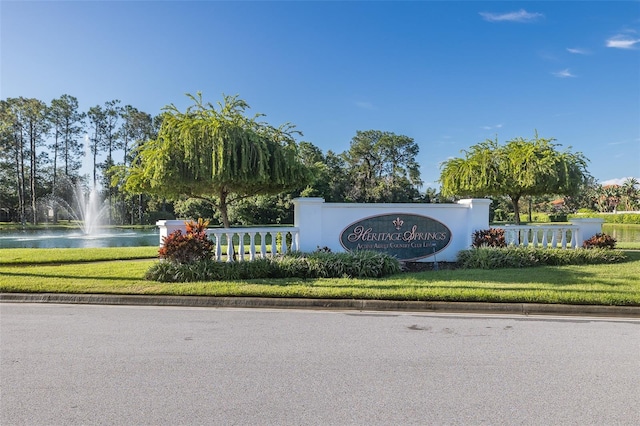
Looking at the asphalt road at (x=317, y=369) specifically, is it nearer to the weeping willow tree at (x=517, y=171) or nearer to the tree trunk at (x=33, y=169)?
the weeping willow tree at (x=517, y=171)

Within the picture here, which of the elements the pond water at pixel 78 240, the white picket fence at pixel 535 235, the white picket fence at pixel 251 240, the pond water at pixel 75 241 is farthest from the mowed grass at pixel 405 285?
the pond water at pixel 78 240

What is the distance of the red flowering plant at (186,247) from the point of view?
851 centimetres

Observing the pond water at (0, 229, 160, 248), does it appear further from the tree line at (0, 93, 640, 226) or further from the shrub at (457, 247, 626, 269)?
the shrub at (457, 247, 626, 269)

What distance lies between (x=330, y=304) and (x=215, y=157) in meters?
4.43

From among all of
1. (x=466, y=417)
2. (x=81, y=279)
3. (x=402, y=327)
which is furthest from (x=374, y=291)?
(x=81, y=279)

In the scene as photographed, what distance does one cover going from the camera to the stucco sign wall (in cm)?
1034

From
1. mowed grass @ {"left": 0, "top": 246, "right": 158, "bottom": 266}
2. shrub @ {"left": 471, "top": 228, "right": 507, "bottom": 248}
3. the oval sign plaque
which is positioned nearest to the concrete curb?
the oval sign plaque

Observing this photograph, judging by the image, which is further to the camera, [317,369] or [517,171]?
[517,171]

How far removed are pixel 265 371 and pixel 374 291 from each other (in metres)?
3.56

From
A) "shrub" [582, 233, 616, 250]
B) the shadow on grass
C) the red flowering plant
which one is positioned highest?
the red flowering plant

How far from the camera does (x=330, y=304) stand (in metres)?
6.91

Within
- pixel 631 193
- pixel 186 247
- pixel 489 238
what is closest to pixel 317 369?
pixel 186 247

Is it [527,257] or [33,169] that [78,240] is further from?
[33,169]

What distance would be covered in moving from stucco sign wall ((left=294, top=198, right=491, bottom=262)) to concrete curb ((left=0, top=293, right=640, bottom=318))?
3.44 meters
